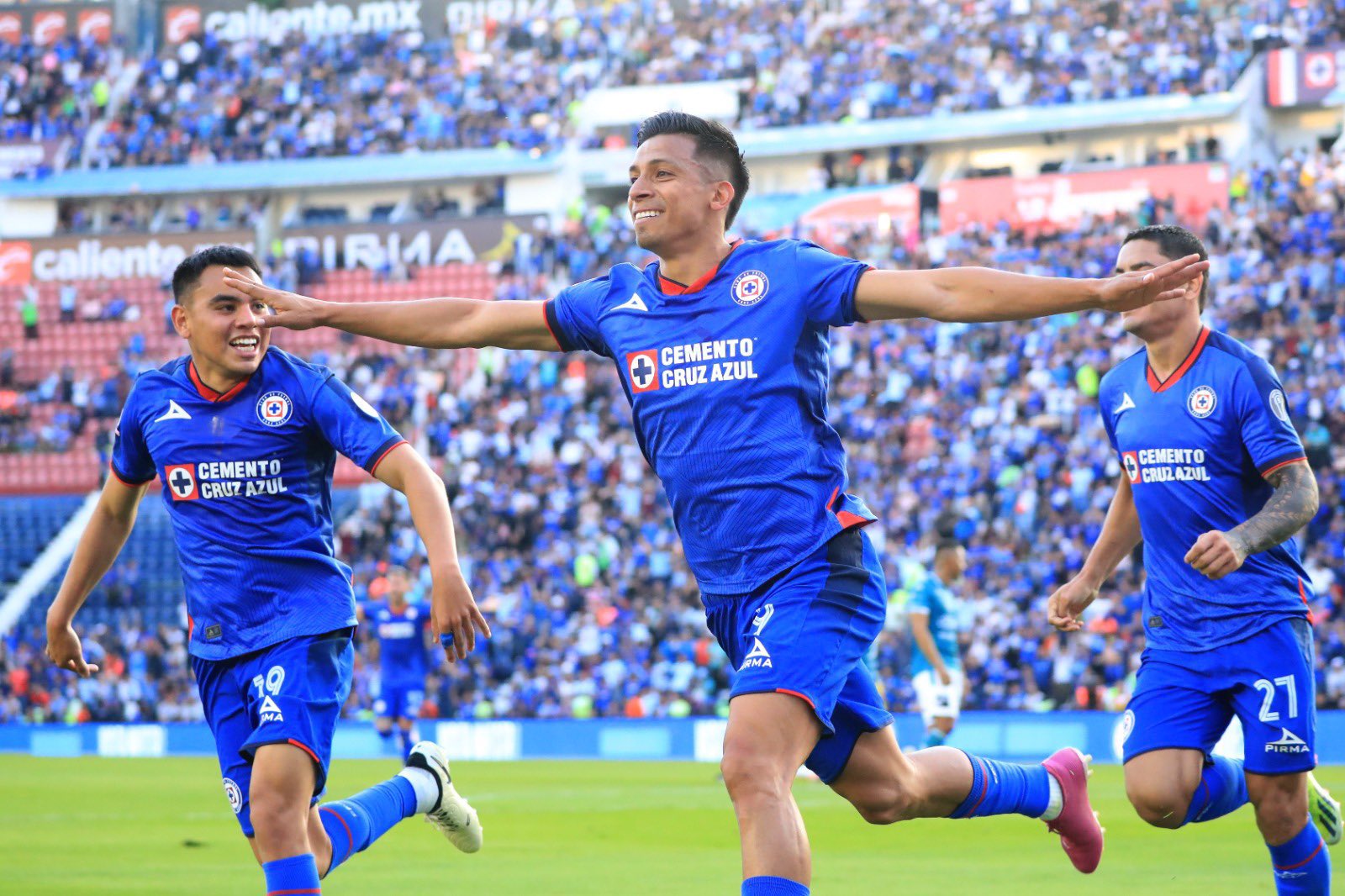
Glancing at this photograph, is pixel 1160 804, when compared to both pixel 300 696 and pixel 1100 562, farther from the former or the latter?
pixel 300 696

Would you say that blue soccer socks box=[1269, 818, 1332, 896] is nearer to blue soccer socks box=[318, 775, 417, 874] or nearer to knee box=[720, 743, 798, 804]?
knee box=[720, 743, 798, 804]

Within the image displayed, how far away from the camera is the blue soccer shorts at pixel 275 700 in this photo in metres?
6.64

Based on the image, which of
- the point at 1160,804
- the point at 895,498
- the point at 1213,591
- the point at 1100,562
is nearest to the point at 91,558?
the point at 1100,562

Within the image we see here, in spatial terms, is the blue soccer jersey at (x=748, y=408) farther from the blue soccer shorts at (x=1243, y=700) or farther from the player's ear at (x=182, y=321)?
the player's ear at (x=182, y=321)

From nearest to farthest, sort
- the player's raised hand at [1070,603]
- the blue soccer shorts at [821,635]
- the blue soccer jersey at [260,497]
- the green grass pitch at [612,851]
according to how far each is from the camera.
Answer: the blue soccer shorts at [821,635] → the blue soccer jersey at [260,497] → the player's raised hand at [1070,603] → the green grass pitch at [612,851]

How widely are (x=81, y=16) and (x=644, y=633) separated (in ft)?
110

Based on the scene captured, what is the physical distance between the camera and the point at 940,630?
51.7ft

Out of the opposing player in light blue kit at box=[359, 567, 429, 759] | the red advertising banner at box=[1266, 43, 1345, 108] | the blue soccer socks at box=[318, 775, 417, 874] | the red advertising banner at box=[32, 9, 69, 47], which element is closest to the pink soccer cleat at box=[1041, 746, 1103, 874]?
the blue soccer socks at box=[318, 775, 417, 874]

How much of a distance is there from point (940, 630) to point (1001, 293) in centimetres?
1042

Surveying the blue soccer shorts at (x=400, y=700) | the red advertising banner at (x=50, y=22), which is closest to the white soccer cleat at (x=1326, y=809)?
the blue soccer shorts at (x=400, y=700)

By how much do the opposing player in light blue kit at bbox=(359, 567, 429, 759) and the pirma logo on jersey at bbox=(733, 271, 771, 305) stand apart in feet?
44.3

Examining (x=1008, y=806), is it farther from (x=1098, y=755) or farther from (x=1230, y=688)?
(x=1098, y=755)

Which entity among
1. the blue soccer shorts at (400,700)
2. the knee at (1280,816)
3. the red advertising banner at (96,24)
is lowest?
the blue soccer shorts at (400,700)

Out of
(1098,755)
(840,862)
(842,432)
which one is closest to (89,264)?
(842,432)
